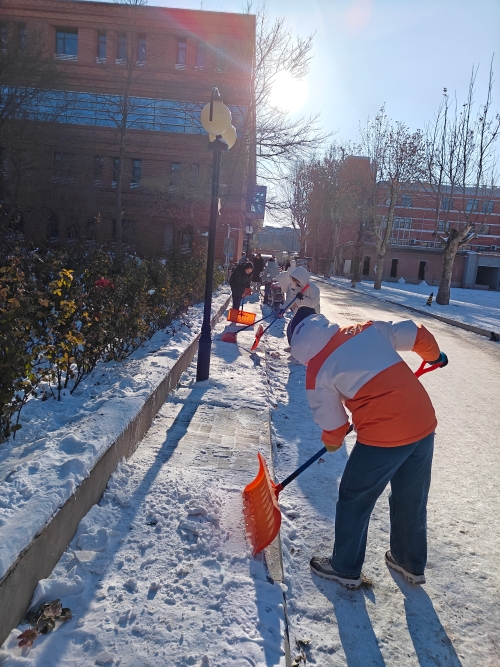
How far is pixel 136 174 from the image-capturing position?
32.1 meters

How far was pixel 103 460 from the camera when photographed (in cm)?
295

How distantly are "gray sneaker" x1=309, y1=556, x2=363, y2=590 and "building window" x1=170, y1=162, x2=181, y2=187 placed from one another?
89.3ft

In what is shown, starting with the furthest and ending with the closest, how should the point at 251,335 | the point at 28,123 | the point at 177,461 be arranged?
the point at 28,123 < the point at 251,335 < the point at 177,461

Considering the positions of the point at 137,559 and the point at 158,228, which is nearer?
the point at 137,559

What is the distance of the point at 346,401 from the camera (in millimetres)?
2480

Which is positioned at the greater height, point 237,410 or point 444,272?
point 444,272

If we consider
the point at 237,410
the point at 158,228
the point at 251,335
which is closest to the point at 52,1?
the point at 158,228

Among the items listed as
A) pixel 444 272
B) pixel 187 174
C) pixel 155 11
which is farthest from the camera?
pixel 155 11

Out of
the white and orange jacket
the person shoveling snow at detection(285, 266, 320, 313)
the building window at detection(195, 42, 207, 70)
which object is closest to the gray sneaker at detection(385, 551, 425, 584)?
the white and orange jacket

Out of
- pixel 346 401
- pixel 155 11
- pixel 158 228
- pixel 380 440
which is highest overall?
pixel 155 11

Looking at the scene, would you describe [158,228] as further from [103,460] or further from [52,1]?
[103,460]

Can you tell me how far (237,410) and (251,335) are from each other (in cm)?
508

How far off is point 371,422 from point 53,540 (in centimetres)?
168

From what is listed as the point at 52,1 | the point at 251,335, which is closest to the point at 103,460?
the point at 251,335
